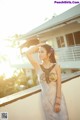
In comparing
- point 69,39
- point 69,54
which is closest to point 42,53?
point 69,54

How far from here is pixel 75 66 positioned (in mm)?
9820

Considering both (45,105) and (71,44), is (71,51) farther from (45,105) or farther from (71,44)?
(45,105)

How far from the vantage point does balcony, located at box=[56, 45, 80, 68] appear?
9883 mm

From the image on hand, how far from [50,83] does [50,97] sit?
0.57 feet

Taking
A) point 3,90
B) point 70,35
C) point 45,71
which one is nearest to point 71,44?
point 70,35

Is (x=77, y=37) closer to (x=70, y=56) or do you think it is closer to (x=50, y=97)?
(x=70, y=56)

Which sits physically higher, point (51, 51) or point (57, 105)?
point (51, 51)

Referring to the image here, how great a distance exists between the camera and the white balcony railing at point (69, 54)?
32.7ft

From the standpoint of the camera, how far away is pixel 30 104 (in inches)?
97.1

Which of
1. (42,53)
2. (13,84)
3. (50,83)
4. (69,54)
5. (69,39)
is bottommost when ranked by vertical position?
(13,84)

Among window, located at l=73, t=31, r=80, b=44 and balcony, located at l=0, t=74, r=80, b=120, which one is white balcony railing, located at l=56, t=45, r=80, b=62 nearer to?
window, located at l=73, t=31, r=80, b=44

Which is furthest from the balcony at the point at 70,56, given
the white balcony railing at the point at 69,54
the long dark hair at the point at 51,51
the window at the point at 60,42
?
the long dark hair at the point at 51,51

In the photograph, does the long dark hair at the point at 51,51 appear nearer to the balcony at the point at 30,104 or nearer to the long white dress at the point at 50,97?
the long white dress at the point at 50,97

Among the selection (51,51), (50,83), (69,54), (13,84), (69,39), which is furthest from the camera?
(13,84)
